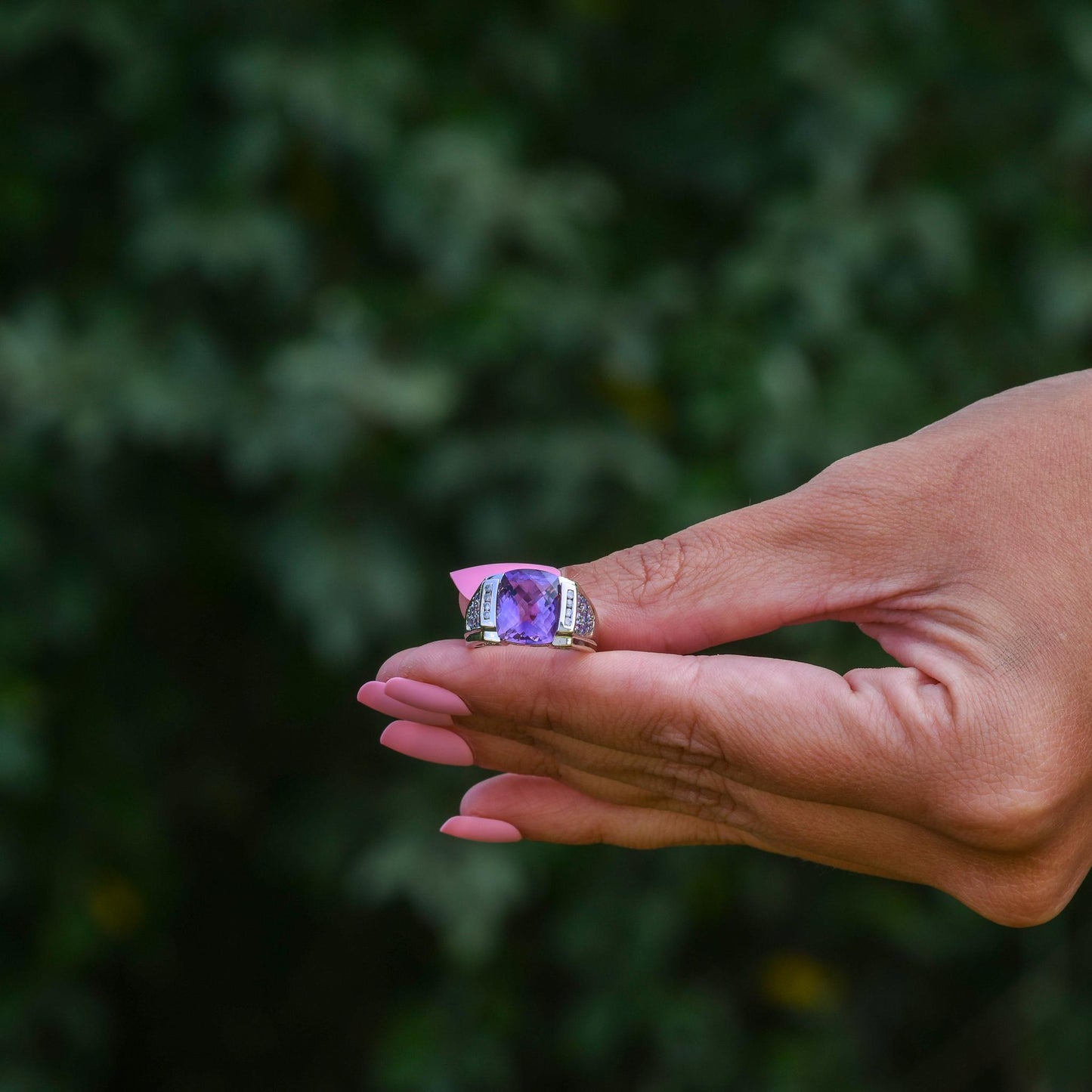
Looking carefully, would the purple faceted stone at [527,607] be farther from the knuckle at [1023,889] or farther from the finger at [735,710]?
the knuckle at [1023,889]

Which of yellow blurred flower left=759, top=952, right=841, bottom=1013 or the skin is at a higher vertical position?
the skin

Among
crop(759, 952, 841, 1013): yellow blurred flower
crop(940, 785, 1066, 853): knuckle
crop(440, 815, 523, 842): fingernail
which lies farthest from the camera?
crop(759, 952, 841, 1013): yellow blurred flower

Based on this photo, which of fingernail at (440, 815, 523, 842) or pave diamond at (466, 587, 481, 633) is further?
fingernail at (440, 815, 523, 842)

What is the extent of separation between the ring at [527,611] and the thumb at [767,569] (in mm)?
81

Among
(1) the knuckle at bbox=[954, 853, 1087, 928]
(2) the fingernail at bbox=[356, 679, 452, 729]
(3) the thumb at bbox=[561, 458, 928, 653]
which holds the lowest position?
(1) the knuckle at bbox=[954, 853, 1087, 928]

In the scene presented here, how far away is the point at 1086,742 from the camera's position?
1.00 meters

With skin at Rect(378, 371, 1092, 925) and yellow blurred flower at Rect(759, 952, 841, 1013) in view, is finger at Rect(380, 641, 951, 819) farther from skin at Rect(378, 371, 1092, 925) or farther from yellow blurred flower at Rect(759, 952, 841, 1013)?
yellow blurred flower at Rect(759, 952, 841, 1013)

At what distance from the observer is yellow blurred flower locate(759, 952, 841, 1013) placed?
2.80 m

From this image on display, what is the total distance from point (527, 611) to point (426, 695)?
5.6 inches

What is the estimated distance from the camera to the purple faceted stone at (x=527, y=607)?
3.34 ft

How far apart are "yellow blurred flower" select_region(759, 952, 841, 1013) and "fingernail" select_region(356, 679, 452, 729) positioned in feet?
6.55

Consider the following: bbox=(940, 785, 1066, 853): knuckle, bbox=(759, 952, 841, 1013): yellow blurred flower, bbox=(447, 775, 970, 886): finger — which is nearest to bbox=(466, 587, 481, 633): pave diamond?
bbox=(447, 775, 970, 886): finger

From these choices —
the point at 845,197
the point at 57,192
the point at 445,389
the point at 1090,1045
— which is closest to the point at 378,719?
the point at 445,389

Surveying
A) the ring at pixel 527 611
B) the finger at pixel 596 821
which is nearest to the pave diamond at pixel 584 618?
the ring at pixel 527 611
